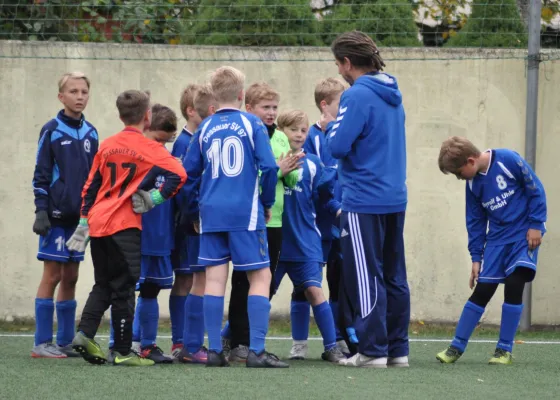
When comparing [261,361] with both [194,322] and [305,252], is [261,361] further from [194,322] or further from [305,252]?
[305,252]

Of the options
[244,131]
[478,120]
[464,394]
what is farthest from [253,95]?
[478,120]

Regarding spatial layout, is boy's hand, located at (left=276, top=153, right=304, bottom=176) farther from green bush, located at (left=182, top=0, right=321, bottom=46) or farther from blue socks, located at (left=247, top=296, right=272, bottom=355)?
green bush, located at (left=182, top=0, right=321, bottom=46)

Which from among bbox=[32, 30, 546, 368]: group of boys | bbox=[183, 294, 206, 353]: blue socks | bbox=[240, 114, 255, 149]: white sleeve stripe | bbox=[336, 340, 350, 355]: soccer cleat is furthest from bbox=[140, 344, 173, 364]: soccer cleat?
bbox=[240, 114, 255, 149]: white sleeve stripe

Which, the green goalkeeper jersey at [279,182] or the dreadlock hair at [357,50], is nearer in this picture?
the dreadlock hair at [357,50]

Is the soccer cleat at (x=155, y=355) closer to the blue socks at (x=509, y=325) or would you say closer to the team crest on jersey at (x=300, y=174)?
the team crest on jersey at (x=300, y=174)

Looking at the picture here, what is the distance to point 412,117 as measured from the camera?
9.30m

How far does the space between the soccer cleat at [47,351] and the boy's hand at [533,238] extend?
2.96m

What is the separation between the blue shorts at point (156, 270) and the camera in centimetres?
648

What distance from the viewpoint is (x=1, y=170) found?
9188 mm

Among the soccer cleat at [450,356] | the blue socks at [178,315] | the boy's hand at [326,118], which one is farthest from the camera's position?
the boy's hand at [326,118]

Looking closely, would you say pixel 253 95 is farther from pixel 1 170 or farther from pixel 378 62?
pixel 1 170

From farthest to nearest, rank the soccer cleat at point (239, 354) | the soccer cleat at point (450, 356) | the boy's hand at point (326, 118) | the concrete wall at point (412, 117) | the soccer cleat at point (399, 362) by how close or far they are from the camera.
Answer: the concrete wall at point (412, 117) → the boy's hand at point (326, 118) → the soccer cleat at point (450, 356) → the soccer cleat at point (239, 354) → the soccer cleat at point (399, 362)

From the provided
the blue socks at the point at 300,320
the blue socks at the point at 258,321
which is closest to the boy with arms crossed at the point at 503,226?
the blue socks at the point at 300,320

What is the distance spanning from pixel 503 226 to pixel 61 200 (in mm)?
2755
